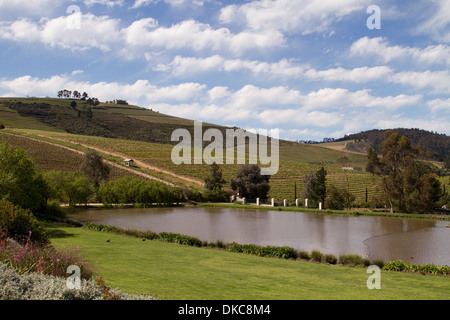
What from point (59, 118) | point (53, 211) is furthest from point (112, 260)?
point (59, 118)

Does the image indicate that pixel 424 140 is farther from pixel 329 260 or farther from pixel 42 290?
pixel 42 290

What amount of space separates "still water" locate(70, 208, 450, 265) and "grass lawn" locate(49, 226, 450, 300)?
579cm

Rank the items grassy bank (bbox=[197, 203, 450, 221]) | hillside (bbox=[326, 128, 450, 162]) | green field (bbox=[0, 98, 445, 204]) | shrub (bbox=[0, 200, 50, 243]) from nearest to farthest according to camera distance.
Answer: shrub (bbox=[0, 200, 50, 243])
grassy bank (bbox=[197, 203, 450, 221])
green field (bbox=[0, 98, 445, 204])
hillside (bbox=[326, 128, 450, 162])

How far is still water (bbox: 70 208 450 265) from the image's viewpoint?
782 inches

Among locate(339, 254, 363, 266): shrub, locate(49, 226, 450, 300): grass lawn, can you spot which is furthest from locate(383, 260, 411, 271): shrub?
locate(339, 254, 363, 266): shrub

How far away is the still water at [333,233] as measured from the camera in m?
19.9

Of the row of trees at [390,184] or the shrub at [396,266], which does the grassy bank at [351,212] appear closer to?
the row of trees at [390,184]

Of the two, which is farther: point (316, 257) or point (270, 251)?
point (270, 251)

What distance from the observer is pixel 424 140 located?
5748 inches

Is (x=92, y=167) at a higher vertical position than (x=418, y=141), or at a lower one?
lower

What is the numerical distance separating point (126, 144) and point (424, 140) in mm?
118180

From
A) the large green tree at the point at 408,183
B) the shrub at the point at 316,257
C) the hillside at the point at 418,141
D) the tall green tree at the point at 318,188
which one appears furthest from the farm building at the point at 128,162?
the hillside at the point at 418,141

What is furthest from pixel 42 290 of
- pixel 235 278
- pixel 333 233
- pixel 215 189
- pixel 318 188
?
pixel 215 189

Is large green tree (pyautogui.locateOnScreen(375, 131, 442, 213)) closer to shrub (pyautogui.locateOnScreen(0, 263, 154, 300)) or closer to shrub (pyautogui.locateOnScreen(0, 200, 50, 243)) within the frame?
shrub (pyautogui.locateOnScreen(0, 200, 50, 243))
